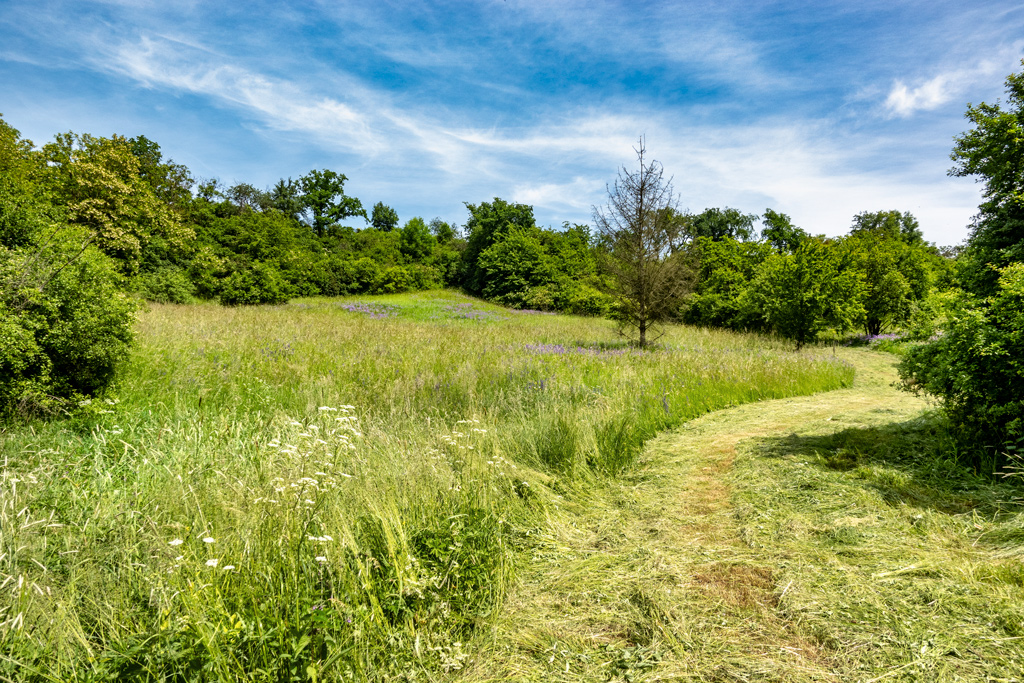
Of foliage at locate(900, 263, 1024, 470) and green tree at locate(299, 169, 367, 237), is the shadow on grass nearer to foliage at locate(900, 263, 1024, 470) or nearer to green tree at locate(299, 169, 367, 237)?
foliage at locate(900, 263, 1024, 470)

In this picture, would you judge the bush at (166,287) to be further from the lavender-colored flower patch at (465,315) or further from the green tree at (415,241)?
the green tree at (415,241)

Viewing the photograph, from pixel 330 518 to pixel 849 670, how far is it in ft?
8.84

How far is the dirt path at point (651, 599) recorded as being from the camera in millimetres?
2062

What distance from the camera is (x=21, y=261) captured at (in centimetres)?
437

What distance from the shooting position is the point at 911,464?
388cm

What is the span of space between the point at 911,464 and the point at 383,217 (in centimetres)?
6488


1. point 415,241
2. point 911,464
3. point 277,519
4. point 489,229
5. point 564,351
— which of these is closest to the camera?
point 277,519

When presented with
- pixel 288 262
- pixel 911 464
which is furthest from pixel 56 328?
pixel 288 262

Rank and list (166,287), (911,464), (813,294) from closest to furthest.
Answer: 1. (911,464)
2. (813,294)
3. (166,287)

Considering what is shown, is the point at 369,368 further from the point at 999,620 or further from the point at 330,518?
the point at 999,620

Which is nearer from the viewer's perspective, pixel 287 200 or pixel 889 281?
pixel 889 281

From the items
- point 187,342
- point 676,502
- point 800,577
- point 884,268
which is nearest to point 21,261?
point 187,342

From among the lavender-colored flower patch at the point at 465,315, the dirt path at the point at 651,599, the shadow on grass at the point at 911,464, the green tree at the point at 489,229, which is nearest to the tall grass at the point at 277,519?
the dirt path at the point at 651,599

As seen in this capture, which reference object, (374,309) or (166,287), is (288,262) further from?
(374,309)
